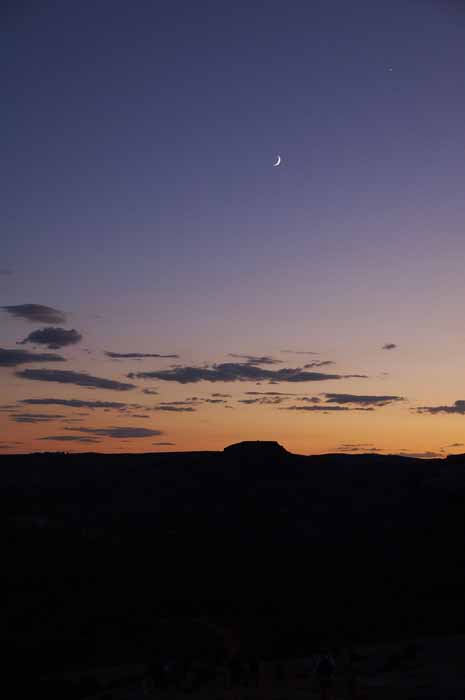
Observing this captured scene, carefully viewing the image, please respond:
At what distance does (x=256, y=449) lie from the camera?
10744 cm

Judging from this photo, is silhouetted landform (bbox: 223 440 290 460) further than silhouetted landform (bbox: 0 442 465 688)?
Yes

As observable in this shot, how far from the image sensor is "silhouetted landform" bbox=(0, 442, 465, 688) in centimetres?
5069

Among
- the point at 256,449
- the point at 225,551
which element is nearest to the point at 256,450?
the point at 256,449

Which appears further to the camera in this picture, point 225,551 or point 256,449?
point 256,449

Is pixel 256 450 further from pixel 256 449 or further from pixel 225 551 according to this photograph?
pixel 225 551

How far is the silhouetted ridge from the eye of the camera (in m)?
107

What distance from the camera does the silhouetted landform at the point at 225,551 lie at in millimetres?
50688

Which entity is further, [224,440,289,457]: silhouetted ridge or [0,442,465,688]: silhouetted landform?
[224,440,289,457]: silhouetted ridge

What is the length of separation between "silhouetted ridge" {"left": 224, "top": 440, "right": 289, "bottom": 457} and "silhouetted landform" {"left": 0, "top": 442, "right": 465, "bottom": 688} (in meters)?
0.28

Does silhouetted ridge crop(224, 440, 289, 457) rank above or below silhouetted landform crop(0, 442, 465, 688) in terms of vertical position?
above

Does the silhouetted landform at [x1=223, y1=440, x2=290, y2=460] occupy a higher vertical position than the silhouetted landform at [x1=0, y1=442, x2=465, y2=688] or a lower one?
higher

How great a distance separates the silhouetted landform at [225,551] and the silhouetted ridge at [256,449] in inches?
10.8

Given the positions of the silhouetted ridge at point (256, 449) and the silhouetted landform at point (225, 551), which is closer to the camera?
the silhouetted landform at point (225, 551)

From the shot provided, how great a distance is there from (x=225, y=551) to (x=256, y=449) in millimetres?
34044
